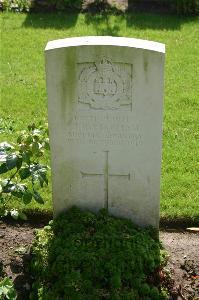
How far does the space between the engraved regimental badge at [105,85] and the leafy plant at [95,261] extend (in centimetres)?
93

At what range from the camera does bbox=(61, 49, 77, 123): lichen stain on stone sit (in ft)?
14.1

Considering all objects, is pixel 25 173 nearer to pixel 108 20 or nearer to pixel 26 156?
pixel 26 156

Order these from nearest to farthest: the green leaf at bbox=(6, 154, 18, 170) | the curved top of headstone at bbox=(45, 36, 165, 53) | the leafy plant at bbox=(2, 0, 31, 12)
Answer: the curved top of headstone at bbox=(45, 36, 165, 53), the green leaf at bbox=(6, 154, 18, 170), the leafy plant at bbox=(2, 0, 31, 12)

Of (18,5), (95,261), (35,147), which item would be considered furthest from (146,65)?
(18,5)

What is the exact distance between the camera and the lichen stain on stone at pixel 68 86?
4309 mm

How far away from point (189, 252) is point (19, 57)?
16.2 ft

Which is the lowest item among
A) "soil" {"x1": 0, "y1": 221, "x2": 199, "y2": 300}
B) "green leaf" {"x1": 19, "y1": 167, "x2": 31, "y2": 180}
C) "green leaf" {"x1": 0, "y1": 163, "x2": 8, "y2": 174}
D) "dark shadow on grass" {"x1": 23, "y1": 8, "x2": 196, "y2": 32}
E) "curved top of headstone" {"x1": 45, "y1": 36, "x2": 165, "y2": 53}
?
"soil" {"x1": 0, "y1": 221, "x2": 199, "y2": 300}

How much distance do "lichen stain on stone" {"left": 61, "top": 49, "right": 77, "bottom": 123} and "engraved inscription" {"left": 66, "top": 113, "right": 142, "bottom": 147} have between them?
2.7 inches

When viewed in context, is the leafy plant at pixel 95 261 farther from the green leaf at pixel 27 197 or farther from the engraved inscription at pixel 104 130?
the engraved inscription at pixel 104 130

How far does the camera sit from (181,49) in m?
9.30

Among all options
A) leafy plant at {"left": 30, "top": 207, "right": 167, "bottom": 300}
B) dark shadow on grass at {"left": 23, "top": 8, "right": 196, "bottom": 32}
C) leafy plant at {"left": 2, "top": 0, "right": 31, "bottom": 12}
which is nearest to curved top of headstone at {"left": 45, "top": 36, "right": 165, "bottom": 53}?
leafy plant at {"left": 30, "top": 207, "right": 167, "bottom": 300}

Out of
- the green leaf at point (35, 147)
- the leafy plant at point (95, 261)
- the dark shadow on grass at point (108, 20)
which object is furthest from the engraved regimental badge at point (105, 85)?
the dark shadow on grass at point (108, 20)

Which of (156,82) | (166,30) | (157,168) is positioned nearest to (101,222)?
(157,168)

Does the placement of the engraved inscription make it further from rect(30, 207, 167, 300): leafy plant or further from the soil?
the soil
